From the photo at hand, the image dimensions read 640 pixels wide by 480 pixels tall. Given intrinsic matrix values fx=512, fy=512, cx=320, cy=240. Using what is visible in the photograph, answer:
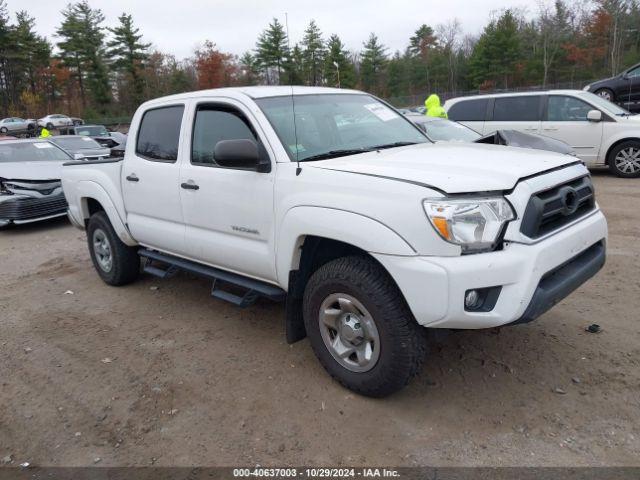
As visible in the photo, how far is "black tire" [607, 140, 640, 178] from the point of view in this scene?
384 inches

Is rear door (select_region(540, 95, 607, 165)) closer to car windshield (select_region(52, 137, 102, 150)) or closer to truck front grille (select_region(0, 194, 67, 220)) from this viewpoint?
truck front grille (select_region(0, 194, 67, 220))

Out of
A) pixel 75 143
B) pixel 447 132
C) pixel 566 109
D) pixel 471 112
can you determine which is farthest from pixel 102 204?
pixel 75 143

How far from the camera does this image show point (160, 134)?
4586 mm

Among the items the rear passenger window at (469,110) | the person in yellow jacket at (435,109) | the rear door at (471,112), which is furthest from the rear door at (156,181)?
the rear passenger window at (469,110)

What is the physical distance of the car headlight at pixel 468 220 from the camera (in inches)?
104

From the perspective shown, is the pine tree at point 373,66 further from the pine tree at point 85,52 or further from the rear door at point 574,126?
the rear door at point 574,126

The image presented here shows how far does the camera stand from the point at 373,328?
303cm

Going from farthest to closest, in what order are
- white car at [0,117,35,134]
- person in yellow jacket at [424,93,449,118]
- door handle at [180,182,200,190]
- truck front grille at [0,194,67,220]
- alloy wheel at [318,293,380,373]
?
white car at [0,117,35,134]
person in yellow jacket at [424,93,449,118]
truck front grille at [0,194,67,220]
door handle at [180,182,200,190]
alloy wheel at [318,293,380,373]

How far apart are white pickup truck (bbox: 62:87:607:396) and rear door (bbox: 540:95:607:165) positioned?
24.1 ft

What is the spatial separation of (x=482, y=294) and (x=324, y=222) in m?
0.99

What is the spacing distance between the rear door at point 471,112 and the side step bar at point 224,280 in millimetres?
8609

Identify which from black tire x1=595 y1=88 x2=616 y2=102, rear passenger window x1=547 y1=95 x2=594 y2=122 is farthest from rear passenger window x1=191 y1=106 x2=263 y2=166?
black tire x1=595 y1=88 x2=616 y2=102

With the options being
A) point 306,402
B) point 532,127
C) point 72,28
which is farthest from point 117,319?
point 72,28

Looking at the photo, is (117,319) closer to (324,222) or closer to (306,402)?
(306,402)
